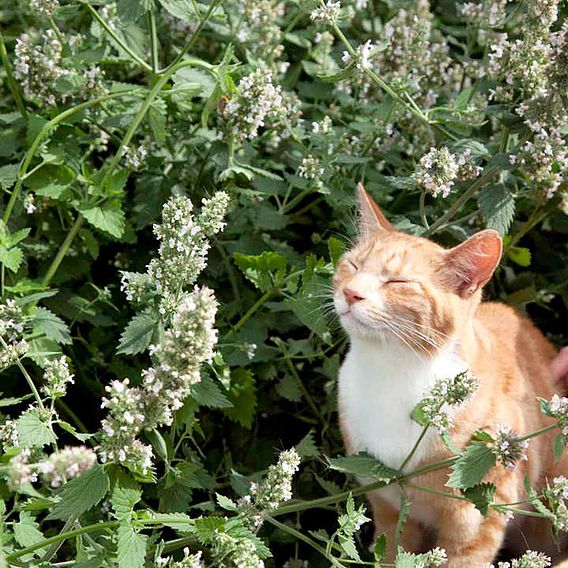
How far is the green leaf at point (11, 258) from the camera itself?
227 cm

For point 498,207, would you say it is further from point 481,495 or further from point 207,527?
point 207,527

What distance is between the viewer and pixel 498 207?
7.71 feet

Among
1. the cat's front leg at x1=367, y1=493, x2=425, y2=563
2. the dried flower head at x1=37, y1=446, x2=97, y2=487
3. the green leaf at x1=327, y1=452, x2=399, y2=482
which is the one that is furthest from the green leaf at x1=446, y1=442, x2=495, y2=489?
the dried flower head at x1=37, y1=446, x2=97, y2=487

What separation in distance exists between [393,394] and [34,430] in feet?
2.38

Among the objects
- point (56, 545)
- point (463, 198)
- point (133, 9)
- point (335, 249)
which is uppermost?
point (133, 9)

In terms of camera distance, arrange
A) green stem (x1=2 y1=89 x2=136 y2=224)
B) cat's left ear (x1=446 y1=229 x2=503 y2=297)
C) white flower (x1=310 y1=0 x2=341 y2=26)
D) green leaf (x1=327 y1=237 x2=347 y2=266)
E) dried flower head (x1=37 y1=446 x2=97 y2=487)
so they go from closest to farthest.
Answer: dried flower head (x1=37 y1=446 x2=97 y2=487) < cat's left ear (x1=446 y1=229 x2=503 y2=297) < white flower (x1=310 y1=0 x2=341 y2=26) < green stem (x1=2 y1=89 x2=136 y2=224) < green leaf (x1=327 y1=237 x2=347 y2=266)

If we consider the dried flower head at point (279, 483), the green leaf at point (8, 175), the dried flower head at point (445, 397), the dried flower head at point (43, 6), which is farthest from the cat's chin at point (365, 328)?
the dried flower head at point (43, 6)

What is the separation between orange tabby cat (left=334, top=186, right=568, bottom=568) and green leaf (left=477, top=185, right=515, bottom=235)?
0.66 ft

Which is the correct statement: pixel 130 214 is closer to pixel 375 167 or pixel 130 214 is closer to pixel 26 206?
pixel 26 206

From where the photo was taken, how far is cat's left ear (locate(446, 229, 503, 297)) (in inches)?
80.5

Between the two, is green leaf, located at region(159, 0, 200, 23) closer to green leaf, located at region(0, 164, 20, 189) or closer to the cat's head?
green leaf, located at region(0, 164, 20, 189)

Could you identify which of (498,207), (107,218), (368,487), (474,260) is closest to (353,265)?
(474,260)

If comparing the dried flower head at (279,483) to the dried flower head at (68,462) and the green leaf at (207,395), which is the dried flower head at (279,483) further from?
the dried flower head at (68,462)

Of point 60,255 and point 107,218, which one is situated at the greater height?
point 107,218
